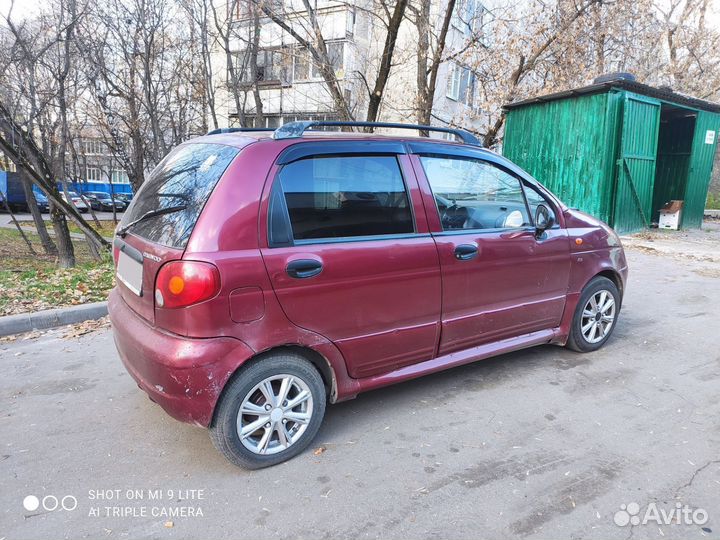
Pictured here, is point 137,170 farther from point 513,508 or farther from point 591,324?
point 513,508

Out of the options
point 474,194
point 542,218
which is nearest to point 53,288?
point 474,194

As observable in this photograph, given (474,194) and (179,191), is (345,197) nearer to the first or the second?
(179,191)

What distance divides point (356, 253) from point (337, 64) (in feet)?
53.3

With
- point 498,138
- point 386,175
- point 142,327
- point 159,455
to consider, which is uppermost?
point 498,138

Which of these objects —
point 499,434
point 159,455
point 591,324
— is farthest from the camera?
point 591,324

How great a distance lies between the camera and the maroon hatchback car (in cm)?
262

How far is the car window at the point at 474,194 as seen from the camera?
3.46 m

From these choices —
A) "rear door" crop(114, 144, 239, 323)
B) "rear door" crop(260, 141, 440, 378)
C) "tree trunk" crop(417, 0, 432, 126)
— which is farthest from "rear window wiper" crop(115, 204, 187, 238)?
"tree trunk" crop(417, 0, 432, 126)

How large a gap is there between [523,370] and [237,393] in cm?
250

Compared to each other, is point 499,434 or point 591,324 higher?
point 591,324

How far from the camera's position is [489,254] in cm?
359

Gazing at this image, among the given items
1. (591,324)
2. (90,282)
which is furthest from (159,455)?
(90,282)

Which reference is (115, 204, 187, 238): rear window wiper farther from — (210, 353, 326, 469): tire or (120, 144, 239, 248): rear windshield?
(210, 353, 326, 469): tire

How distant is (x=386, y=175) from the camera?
324 centimetres
